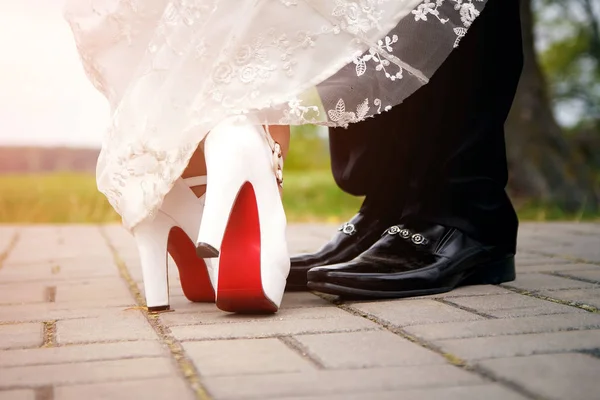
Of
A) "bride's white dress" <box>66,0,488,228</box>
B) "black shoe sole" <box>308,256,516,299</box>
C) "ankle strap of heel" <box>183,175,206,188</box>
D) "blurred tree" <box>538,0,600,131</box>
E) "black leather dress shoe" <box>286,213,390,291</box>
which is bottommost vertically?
"black shoe sole" <box>308,256,516,299</box>

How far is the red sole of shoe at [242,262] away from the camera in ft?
5.19

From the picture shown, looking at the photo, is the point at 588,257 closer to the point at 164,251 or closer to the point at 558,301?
the point at 558,301

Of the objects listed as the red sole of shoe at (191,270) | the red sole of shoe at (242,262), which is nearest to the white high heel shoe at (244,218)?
the red sole of shoe at (242,262)

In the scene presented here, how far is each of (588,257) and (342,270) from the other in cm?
111

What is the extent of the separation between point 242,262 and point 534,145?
14.4ft

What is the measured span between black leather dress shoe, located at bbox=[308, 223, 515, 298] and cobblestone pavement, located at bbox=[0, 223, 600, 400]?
0.13ft

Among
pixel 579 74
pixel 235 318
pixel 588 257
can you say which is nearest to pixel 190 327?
pixel 235 318

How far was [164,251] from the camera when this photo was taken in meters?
1.79

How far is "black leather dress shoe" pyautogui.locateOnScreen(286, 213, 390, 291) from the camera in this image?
2062mm

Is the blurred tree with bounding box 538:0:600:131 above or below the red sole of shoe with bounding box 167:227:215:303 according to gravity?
above

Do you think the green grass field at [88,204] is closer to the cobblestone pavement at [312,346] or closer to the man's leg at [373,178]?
the man's leg at [373,178]

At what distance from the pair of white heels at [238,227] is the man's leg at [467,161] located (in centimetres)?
36

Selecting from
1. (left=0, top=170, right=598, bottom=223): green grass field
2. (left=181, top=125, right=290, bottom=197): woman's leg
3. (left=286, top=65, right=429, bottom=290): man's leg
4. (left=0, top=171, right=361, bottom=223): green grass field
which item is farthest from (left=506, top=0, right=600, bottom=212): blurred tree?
(left=181, top=125, right=290, bottom=197): woman's leg

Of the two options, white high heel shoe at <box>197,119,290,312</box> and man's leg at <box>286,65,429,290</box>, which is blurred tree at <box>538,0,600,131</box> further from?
white high heel shoe at <box>197,119,290,312</box>
